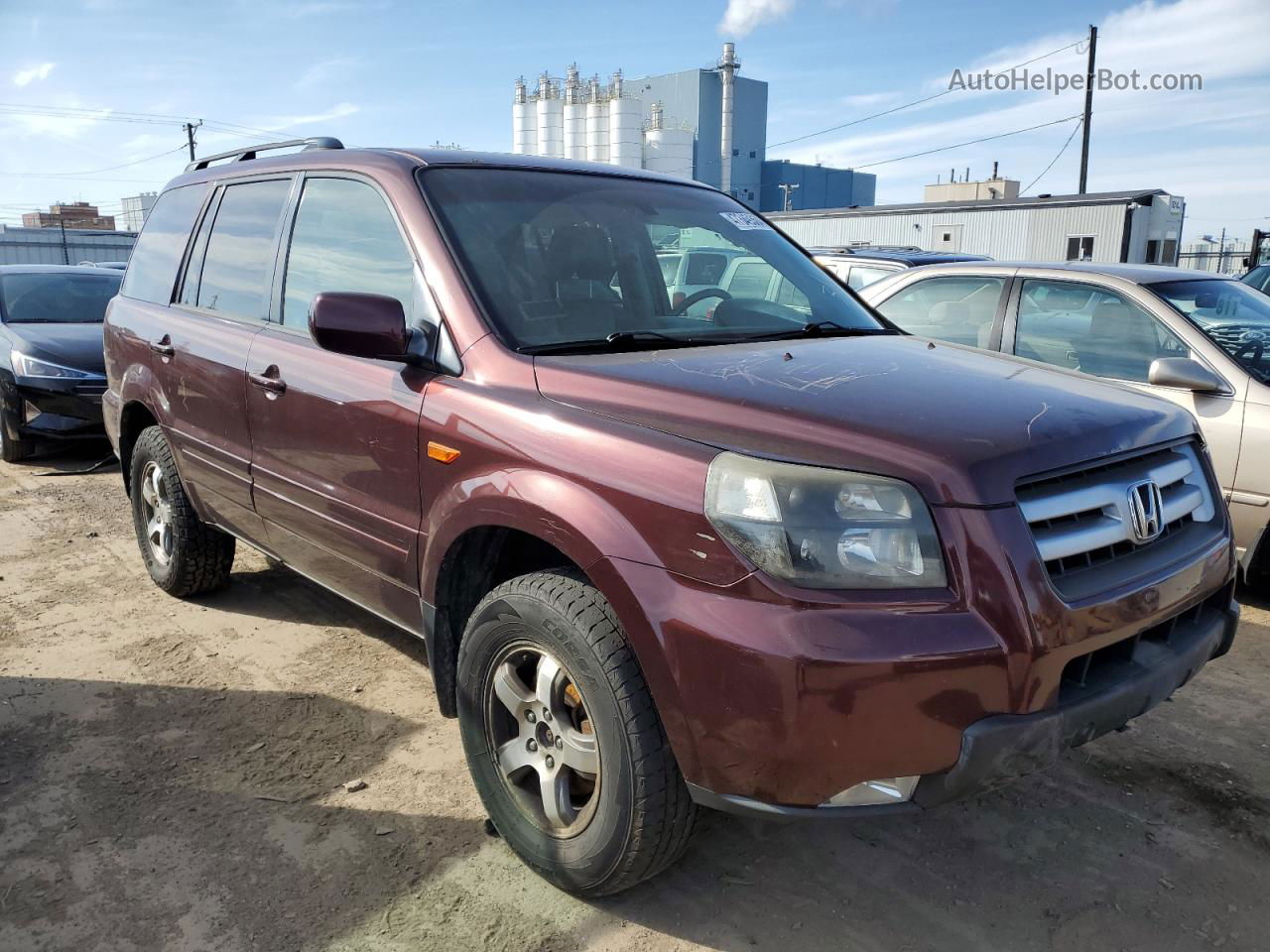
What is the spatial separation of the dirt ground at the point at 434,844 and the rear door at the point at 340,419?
1.88 ft

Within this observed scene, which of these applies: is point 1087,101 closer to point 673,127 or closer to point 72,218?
point 673,127

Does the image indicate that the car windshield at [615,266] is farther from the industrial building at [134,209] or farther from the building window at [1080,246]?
the industrial building at [134,209]

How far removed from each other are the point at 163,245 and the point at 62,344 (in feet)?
13.4

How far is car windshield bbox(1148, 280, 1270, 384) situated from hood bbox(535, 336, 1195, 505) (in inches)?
101

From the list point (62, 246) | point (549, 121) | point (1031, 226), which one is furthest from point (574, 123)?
point (1031, 226)

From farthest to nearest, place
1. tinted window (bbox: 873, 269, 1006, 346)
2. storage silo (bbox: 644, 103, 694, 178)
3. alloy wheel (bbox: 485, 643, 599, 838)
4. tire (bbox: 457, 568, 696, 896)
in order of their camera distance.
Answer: storage silo (bbox: 644, 103, 694, 178)
tinted window (bbox: 873, 269, 1006, 346)
alloy wheel (bbox: 485, 643, 599, 838)
tire (bbox: 457, 568, 696, 896)

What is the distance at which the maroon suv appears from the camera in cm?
197

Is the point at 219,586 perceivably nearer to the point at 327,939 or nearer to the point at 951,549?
the point at 327,939

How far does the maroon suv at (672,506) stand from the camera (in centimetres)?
197

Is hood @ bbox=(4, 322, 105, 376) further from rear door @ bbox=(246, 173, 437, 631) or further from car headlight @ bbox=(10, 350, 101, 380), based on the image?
rear door @ bbox=(246, 173, 437, 631)

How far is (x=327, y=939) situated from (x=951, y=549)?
1767mm

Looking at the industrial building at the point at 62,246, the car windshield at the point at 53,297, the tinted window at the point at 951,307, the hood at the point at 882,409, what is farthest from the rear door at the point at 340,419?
the industrial building at the point at 62,246

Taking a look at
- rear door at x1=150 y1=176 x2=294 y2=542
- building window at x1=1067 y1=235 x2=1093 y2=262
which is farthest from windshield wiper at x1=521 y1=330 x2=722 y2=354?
building window at x1=1067 y1=235 x2=1093 y2=262

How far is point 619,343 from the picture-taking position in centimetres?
278
